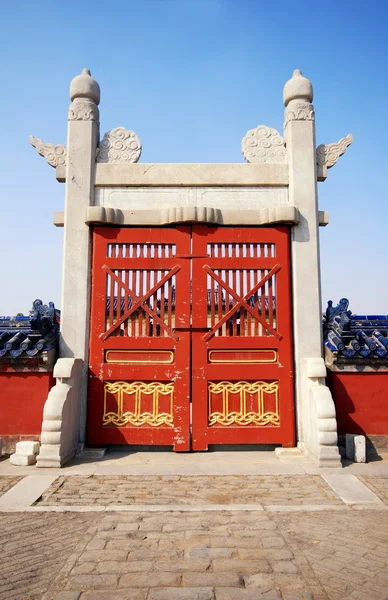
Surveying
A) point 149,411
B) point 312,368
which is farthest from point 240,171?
point 149,411

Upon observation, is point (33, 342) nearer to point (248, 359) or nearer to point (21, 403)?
point (21, 403)

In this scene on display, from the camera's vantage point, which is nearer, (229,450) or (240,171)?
(229,450)

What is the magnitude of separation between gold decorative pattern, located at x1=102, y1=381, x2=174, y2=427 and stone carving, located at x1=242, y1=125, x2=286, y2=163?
3.95 meters

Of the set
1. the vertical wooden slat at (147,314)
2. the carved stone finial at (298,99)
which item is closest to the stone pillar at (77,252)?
the vertical wooden slat at (147,314)

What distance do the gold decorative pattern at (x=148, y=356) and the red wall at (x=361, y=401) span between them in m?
2.50

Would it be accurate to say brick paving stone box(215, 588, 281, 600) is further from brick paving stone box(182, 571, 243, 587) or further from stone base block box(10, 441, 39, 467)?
stone base block box(10, 441, 39, 467)

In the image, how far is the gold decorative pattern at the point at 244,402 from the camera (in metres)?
6.68

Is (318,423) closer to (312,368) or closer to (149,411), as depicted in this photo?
(312,368)

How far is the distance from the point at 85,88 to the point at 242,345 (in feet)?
16.2

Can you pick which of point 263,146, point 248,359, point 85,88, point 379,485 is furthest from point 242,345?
point 85,88

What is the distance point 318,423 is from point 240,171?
407 centimetres

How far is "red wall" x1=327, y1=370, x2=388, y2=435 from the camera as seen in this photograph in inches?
262

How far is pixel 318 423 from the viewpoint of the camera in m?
5.85

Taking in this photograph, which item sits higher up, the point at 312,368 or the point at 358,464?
the point at 312,368
